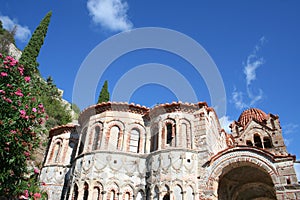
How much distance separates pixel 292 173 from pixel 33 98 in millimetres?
13275

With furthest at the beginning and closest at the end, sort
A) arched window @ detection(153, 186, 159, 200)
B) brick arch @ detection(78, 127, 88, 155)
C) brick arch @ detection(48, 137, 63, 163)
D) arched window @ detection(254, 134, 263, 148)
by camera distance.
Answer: arched window @ detection(254, 134, 263, 148)
brick arch @ detection(48, 137, 63, 163)
brick arch @ detection(78, 127, 88, 155)
arched window @ detection(153, 186, 159, 200)

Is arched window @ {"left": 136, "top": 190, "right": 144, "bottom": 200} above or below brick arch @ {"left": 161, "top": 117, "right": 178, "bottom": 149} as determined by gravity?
below

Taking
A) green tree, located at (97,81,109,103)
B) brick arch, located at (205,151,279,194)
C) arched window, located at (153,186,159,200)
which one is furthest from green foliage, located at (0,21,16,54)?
brick arch, located at (205,151,279,194)

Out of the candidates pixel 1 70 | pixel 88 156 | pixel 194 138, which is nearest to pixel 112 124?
pixel 88 156

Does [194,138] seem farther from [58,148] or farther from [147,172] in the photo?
[58,148]

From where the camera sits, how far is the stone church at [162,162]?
45.7ft

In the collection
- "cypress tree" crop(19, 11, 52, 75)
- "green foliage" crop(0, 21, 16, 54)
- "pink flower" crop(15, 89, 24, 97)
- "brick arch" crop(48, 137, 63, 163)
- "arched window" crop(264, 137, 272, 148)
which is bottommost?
"pink flower" crop(15, 89, 24, 97)

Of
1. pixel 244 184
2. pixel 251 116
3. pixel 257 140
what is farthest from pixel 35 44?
pixel 244 184

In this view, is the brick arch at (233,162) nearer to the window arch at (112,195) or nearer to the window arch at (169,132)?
the window arch at (169,132)

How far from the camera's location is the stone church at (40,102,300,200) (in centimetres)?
1393

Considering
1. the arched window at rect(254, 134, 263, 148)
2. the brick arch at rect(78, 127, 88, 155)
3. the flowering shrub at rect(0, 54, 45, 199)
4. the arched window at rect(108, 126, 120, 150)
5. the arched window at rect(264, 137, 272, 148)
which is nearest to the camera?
the flowering shrub at rect(0, 54, 45, 199)

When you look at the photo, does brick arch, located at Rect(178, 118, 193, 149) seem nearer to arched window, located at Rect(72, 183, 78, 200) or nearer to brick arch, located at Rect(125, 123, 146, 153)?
brick arch, located at Rect(125, 123, 146, 153)

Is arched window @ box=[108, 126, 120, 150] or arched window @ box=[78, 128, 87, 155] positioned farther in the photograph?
arched window @ box=[78, 128, 87, 155]

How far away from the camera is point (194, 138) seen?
16.0 metres
